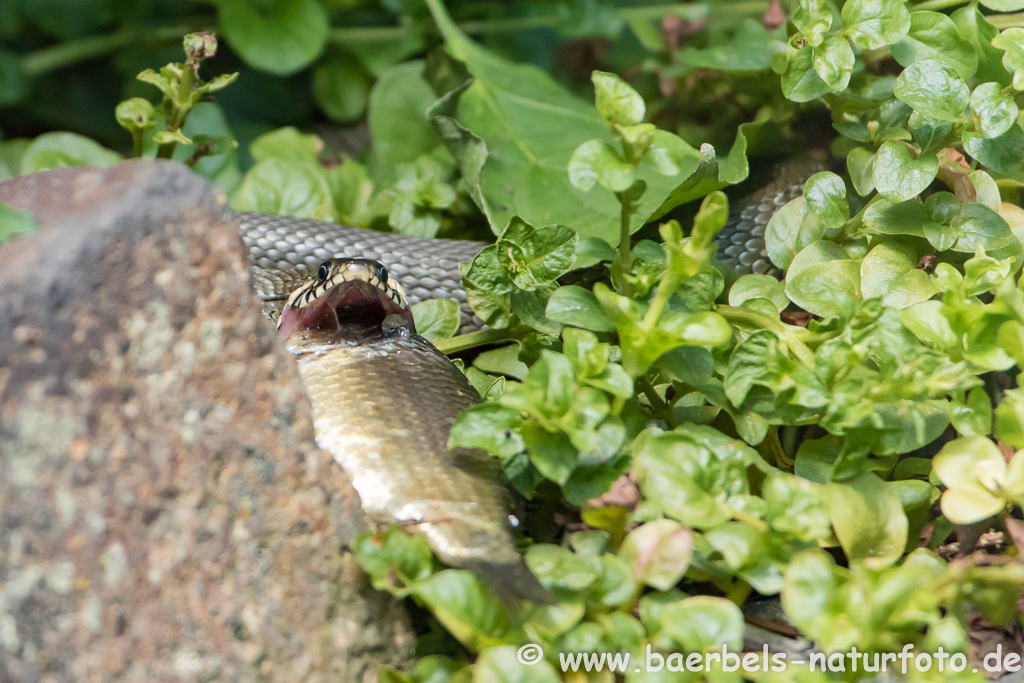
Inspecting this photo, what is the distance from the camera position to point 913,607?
2.65ft

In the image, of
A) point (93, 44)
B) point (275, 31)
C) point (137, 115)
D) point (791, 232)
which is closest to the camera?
point (791, 232)

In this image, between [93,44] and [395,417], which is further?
[93,44]

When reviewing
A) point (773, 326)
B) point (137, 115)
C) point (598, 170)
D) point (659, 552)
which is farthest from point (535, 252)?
point (137, 115)

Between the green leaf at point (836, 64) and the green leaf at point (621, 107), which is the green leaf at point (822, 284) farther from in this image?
the green leaf at point (621, 107)

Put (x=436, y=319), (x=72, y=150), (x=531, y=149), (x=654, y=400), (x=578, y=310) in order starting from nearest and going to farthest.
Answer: (x=578, y=310), (x=654, y=400), (x=436, y=319), (x=531, y=149), (x=72, y=150)

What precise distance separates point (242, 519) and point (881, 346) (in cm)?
73

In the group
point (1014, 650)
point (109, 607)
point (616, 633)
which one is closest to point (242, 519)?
point (109, 607)

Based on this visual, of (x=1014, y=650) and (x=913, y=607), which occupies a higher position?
(x=913, y=607)

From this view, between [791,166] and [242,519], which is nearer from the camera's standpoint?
[242,519]

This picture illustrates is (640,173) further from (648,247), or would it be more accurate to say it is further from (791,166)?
(648,247)

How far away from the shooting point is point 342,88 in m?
2.69

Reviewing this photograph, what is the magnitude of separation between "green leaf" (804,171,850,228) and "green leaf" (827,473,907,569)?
17.1 inches

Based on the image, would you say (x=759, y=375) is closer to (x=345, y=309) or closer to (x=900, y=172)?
(x=900, y=172)

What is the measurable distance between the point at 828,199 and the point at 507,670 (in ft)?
2.71
